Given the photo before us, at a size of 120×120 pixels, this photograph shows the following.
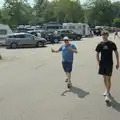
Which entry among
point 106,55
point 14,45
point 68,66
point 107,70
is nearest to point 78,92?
point 68,66

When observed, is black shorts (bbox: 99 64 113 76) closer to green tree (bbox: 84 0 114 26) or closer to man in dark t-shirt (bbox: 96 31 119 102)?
man in dark t-shirt (bbox: 96 31 119 102)

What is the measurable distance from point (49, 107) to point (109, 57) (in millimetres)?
2001

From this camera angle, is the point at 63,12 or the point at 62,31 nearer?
the point at 62,31

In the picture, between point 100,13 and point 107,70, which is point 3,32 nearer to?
point 107,70

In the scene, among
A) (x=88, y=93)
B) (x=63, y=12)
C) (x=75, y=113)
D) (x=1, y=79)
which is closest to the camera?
(x=75, y=113)

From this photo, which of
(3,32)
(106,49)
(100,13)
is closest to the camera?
(106,49)

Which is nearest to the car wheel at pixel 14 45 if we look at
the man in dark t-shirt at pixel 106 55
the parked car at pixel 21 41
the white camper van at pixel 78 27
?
the parked car at pixel 21 41

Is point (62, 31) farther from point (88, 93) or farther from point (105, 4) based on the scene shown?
point (105, 4)

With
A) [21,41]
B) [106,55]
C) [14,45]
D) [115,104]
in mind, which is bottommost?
[14,45]

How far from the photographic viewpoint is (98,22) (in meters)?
123

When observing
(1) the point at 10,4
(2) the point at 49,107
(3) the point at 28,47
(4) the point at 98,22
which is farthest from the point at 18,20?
(2) the point at 49,107

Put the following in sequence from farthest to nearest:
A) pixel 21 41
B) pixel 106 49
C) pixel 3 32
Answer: pixel 3 32 < pixel 21 41 < pixel 106 49

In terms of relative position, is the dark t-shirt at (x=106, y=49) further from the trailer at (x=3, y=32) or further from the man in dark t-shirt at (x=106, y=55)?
the trailer at (x=3, y=32)

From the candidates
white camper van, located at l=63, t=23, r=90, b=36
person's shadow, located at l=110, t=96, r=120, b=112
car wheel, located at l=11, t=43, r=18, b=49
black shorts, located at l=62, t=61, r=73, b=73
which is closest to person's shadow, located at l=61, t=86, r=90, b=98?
black shorts, located at l=62, t=61, r=73, b=73
